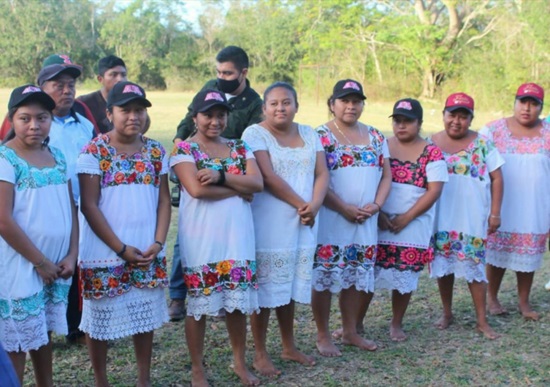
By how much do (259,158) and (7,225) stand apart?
1.55 m

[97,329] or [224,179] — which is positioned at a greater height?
[224,179]

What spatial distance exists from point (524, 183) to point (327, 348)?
208 cm

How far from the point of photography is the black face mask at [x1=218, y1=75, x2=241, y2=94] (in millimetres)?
4781

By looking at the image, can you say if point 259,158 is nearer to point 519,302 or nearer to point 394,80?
point 519,302

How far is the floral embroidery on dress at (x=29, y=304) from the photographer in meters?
3.13

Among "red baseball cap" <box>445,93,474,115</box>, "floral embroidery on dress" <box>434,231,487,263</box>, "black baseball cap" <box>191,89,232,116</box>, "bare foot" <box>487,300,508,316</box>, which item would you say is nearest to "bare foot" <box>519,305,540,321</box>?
"bare foot" <box>487,300,508,316</box>

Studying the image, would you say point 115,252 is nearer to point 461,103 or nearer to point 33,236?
point 33,236

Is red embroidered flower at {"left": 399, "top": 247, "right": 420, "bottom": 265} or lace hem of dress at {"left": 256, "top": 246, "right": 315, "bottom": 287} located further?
red embroidered flower at {"left": 399, "top": 247, "right": 420, "bottom": 265}

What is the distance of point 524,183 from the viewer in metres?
5.07

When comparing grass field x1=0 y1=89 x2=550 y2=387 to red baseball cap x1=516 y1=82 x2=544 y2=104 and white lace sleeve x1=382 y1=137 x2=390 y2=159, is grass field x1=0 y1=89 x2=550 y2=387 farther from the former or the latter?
red baseball cap x1=516 y1=82 x2=544 y2=104

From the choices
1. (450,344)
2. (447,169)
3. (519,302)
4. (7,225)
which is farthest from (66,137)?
(519,302)

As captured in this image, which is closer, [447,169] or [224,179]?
[224,179]

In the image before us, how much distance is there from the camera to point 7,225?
3.08 m

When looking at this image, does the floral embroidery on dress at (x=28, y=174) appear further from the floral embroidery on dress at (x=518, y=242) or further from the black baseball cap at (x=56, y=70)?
the floral embroidery on dress at (x=518, y=242)
